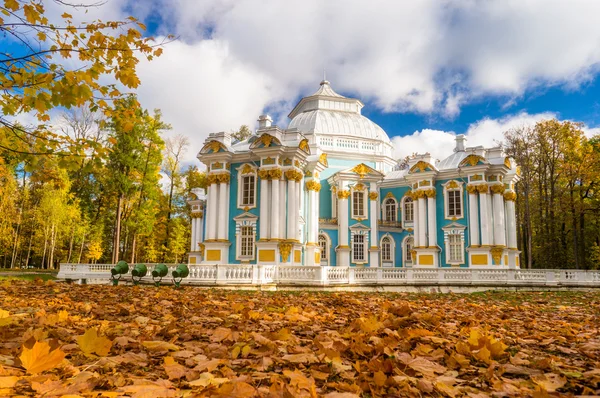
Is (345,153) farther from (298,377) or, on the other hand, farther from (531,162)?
(298,377)

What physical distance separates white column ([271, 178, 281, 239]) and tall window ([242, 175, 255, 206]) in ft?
4.89

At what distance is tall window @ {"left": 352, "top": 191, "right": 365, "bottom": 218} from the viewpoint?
3127 cm

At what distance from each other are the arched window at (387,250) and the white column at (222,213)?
1330 centimetres

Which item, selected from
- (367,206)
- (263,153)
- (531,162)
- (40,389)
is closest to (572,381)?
(40,389)

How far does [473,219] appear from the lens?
89.1 ft

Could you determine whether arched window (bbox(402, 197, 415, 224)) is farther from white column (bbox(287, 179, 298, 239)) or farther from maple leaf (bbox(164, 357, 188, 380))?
maple leaf (bbox(164, 357, 188, 380))

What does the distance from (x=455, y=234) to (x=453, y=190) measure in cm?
280

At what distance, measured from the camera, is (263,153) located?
22844mm

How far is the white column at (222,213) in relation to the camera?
922 inches

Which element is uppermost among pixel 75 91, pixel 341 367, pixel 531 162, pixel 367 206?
pixel 531 162

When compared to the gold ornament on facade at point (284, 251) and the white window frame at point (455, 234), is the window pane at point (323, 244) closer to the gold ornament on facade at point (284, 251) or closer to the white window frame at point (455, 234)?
the white window frame at point (455, 234)

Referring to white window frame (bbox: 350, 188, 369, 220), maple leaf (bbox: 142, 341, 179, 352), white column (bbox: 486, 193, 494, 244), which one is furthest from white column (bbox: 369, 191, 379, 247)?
maple leaf (bbox: 142, 341, 179, 352)

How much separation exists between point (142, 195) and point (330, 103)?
1813cm

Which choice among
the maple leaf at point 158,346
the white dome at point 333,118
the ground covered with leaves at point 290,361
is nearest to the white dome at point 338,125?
the white dome at point 333,118
